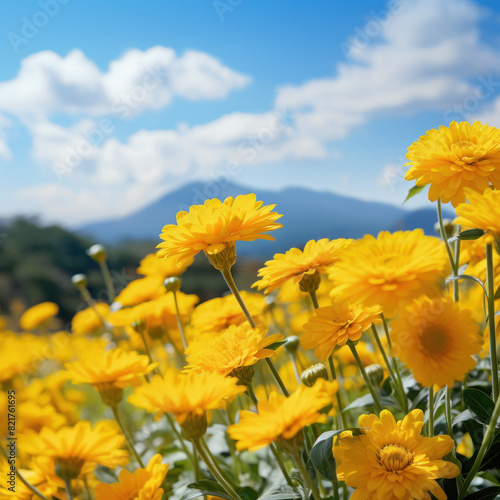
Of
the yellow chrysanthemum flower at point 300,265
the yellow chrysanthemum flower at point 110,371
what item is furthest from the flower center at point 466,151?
the yellow chrysanthemum flower at point 110,371

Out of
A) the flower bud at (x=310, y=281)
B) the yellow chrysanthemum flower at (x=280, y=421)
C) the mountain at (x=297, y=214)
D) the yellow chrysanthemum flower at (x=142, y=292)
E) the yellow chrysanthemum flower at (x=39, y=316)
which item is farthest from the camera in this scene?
the mountain at (x=297, y=214)

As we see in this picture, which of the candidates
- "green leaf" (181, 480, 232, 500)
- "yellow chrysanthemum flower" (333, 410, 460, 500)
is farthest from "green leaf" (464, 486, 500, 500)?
"green leaf" (181, 480, 232, 500)

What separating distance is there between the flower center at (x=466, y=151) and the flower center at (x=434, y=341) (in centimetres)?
32

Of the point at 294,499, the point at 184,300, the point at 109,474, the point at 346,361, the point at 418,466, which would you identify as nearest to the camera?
the point at 418,466

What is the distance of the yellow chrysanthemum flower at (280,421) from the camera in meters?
0.71

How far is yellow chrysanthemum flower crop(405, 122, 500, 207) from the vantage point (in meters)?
0.87

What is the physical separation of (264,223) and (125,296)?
2.74ft

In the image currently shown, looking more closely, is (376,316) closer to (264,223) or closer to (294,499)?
(264,223)

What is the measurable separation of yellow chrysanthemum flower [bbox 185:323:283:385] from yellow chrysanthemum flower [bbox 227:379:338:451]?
94mm

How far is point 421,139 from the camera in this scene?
931 mm

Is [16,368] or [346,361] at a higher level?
[16,368]

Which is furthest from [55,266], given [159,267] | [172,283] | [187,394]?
[187,394]

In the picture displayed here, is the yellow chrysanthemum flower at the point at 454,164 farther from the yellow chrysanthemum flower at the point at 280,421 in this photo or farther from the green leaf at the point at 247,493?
the green leaf at the point at 247,493

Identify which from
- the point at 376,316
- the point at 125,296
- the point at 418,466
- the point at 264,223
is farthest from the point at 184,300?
the point at 418,466
